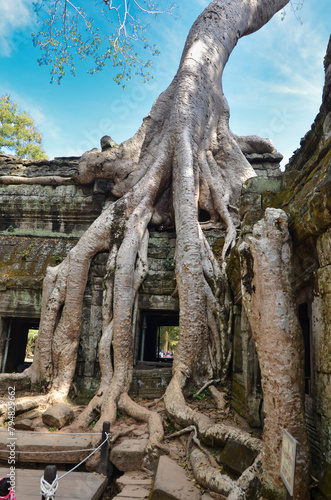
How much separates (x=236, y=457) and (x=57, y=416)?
1941 mm

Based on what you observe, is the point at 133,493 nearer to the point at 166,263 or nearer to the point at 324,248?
the point at 324,248

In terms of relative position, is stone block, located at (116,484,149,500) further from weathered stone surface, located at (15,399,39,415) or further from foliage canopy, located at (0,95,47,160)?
foliage canopy, located at (0,95,47,160)

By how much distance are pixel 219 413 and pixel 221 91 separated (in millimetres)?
5769

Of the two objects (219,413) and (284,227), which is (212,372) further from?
(284,227)

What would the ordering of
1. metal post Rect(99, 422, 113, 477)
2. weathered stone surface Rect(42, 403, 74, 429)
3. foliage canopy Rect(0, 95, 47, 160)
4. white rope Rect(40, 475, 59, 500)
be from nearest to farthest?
white rope Rect(40, 475, 59, 500), metal post Rect(99, 422, 113, 477), weathered stone surface Rect(42, 403, 74, 429), foliage canopy Rect(0, 95, 47, 160)

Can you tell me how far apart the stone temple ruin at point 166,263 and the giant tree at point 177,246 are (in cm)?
27


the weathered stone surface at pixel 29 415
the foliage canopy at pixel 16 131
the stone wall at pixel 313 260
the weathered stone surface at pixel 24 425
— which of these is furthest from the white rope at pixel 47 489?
the foliage canopy at pixel 16 131

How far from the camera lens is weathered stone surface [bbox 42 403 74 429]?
3.47 meters

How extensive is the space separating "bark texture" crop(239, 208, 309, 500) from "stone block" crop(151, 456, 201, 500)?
0.58m

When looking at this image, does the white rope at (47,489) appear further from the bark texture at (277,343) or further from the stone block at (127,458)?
the stone block at (127,458)

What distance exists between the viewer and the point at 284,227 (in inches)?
83.4

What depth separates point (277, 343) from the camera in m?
1.96

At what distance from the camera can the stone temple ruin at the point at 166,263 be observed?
1896 mm

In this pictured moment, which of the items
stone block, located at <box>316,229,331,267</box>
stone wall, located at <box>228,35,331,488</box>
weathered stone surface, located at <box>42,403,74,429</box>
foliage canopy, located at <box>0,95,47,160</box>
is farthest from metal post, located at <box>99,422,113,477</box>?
foliage canopy, located at <box>0,95,47,160</box>
